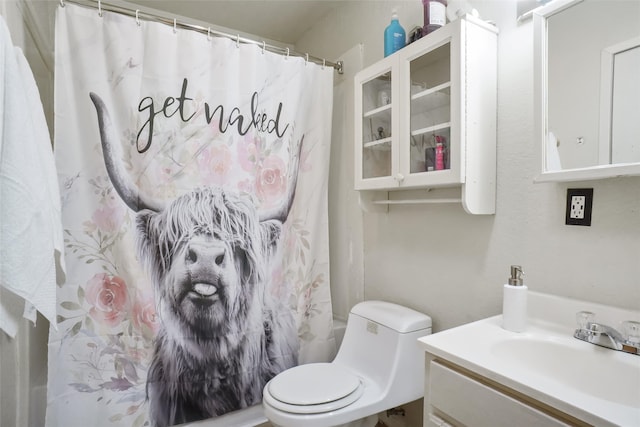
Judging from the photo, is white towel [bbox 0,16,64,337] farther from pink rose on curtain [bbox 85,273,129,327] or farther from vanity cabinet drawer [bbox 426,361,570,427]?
vanity cabinet drawer [bbox 426,361,570,427]

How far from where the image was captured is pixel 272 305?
169cm

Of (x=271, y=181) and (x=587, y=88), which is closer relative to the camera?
(x=587, y=88)

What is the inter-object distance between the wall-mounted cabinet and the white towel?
3.91ft

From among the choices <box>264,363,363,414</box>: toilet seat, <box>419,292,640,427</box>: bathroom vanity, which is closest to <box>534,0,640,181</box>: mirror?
<box>419,292,640,427</box>: bathroom vanity

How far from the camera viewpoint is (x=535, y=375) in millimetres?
794

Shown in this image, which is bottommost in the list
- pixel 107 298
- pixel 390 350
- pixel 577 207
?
pixel 390 350

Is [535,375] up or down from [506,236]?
down

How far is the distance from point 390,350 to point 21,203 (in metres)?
1.35

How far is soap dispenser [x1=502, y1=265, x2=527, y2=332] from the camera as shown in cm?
100

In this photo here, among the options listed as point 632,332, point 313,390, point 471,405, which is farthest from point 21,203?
point 632,332

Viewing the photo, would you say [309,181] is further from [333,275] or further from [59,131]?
[59,131]

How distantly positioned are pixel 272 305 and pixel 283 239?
13.6 inches

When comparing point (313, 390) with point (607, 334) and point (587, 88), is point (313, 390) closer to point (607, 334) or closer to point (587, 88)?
point (607, 334)

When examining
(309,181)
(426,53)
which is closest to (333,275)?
(309,181)
